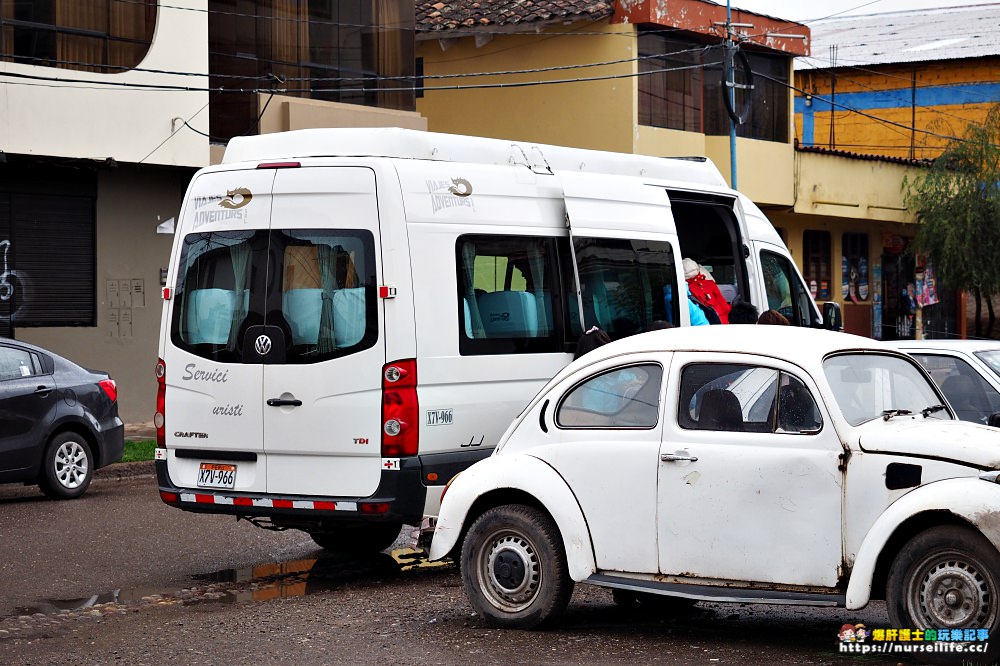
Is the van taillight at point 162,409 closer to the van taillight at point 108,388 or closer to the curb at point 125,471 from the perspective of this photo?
the van taillight at point 108,388

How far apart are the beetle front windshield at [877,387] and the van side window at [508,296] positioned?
303 centimetres

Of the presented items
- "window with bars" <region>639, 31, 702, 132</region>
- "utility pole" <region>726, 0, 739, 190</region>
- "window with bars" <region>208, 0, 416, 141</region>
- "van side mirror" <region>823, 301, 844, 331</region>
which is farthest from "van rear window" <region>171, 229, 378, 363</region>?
"window with bars" <region>639, 31, 702, 132</region>

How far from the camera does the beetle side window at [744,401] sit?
7219mm

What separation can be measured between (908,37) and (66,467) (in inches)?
1588

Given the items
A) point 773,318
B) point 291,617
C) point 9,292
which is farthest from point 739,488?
point 9,292

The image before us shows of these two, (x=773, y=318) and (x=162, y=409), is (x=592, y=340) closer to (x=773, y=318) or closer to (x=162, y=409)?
(x=773, y=318)

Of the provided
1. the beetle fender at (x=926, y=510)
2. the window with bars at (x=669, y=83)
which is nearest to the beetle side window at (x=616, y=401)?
the beetle fender at (x=926, y=510)

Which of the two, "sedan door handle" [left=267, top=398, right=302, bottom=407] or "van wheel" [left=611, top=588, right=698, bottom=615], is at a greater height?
"sedan door handle" [left=267, top=398, right=302, bottom=407]

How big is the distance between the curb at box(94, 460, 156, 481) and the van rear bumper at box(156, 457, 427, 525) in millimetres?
7648

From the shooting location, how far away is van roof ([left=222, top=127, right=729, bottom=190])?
977 cm

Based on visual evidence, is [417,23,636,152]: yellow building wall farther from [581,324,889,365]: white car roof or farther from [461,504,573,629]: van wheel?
[461,504,573,629]: van wheel

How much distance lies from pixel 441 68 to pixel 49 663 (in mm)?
27195

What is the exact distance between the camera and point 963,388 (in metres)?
11.8

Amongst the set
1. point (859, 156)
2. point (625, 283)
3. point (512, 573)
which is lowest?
point (512, 573)
